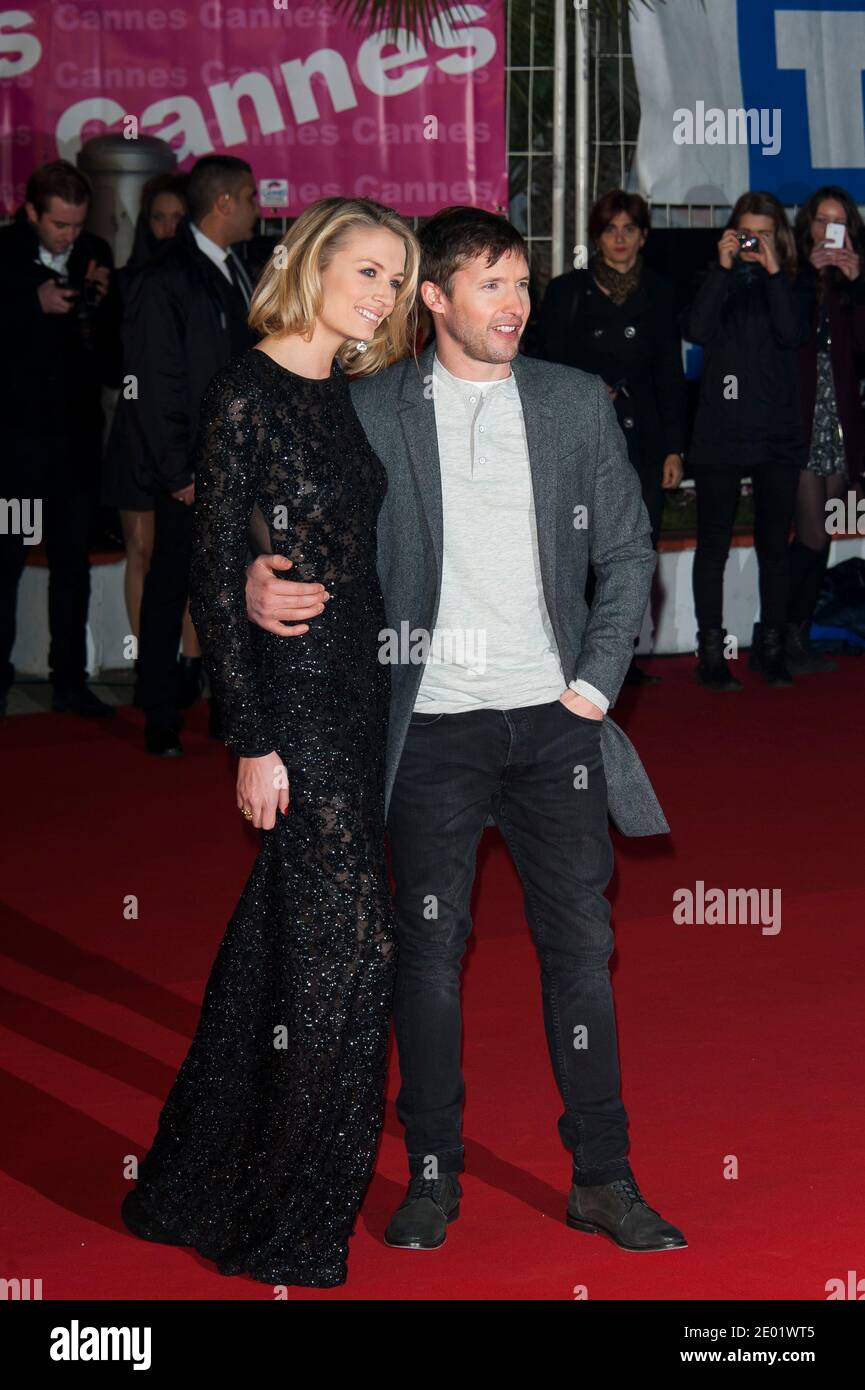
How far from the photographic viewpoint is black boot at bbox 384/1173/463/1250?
3.51 m

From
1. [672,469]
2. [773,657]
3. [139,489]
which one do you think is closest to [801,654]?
[773,657]

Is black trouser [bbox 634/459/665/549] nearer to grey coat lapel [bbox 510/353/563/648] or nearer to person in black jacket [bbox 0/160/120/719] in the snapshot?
person in black jacket [bbox 0/160/120/719]

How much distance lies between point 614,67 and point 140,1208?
7.46 metres

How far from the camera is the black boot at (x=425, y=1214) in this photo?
3506 millimetres

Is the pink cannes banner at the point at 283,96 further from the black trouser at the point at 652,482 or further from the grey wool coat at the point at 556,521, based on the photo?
the grey wool coat at the point at 556,521

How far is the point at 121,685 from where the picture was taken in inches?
357

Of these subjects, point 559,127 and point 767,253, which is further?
point 559,127

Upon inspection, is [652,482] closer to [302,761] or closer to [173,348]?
[173,348]

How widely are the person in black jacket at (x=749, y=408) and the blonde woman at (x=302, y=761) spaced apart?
5.22 meters

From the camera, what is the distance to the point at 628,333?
8.34 meters

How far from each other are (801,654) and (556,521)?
5968mm

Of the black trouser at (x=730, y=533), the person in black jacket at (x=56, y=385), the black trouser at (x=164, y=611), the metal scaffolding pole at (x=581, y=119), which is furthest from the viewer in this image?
the metal scaffolding pole at (x=581, y=119)

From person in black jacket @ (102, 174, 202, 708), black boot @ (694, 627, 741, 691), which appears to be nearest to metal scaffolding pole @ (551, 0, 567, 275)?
person in black jacket @ (102, 174, 202, 708)

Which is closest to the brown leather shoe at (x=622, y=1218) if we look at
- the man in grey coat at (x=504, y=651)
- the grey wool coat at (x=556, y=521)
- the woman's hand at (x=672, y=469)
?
the man in grey coat at (x=504, y=651)
